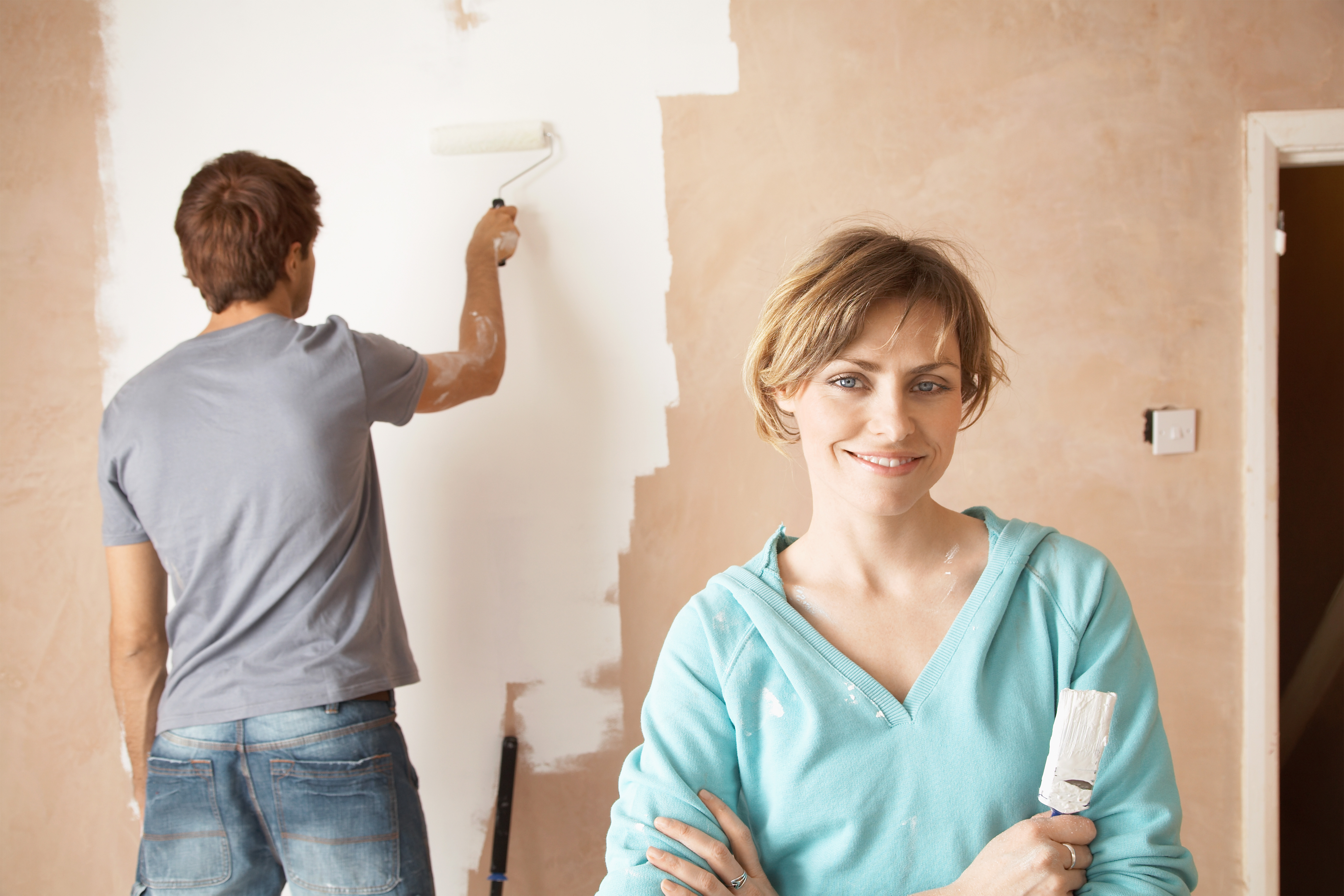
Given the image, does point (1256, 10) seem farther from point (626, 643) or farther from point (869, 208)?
point (626, 643)

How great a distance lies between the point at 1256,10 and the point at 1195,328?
2.14 ft

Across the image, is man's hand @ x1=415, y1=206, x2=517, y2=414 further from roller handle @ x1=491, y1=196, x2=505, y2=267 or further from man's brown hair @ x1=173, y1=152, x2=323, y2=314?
man's brown hair @ x1=173, y1=152, x2=323, y2=314

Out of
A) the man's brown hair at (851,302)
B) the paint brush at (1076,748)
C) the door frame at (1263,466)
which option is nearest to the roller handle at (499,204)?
the man's brown hair at (851,302)

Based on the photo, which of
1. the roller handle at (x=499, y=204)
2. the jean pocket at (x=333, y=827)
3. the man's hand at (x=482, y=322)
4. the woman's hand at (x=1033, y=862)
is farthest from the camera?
the roller handle at (x=499, y=204)

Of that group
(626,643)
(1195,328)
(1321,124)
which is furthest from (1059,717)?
(1321,124)

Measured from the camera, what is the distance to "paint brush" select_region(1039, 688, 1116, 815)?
0.72 m

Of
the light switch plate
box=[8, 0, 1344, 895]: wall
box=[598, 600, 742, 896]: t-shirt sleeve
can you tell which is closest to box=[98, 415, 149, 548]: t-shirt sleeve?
box=[8, 0, 1344, 895]: wall

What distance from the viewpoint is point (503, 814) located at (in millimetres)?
1566

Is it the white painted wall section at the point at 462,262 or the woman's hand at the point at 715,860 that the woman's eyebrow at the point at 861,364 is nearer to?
the woman's hand at the point at 715,860

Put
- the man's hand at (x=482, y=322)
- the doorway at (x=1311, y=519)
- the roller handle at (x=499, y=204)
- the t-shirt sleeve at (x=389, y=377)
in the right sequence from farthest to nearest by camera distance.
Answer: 1. the doorway at (x=1311, y=519)
2. the roller handle at (x=499, y=204)
3. the man's hand at (x=482, y=322)
4. the t-shirt sleeve at (x=389, y=377)

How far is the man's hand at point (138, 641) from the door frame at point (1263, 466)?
206 centimetres

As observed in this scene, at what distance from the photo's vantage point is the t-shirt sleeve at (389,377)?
1.26m

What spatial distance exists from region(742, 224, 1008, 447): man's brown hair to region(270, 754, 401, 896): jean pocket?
2.83 ft

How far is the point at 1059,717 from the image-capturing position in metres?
0.73
